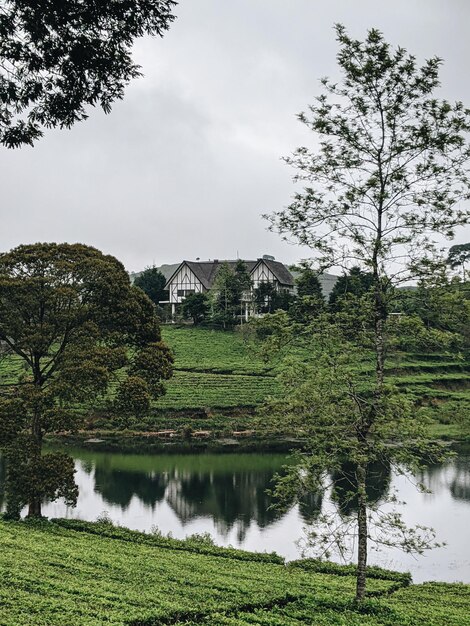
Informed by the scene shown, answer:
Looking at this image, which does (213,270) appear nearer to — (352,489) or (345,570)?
(352,489)

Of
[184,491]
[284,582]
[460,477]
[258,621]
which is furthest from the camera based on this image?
[460,477]

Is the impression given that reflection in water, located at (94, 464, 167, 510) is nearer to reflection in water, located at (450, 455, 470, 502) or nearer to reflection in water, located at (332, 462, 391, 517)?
reflection in water, located at (332, 462, 391, 517)

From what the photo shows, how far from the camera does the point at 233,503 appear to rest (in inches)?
A: 1067

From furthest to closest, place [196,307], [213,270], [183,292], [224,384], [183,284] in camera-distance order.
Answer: [213,270], [183,284], [183,292], [196,307], [224,384]

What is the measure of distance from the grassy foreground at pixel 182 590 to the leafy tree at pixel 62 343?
2943mm

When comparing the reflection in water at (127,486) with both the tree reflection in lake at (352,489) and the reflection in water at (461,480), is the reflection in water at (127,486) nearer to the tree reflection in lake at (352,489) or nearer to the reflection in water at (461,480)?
the tree reflection in lake at (352,489)

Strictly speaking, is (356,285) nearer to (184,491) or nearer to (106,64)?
(106,64)

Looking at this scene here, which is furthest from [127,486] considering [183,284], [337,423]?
[183,284]

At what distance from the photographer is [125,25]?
8672 mm

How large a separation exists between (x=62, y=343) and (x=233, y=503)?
11059mm

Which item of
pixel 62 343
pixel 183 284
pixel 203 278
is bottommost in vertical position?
pixel 62 343

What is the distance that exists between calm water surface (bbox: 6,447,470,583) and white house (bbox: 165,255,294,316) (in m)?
44.5

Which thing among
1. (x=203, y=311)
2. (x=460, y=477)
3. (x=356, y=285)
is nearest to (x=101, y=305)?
(x=356, y=285)

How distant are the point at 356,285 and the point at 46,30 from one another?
7608 mm
